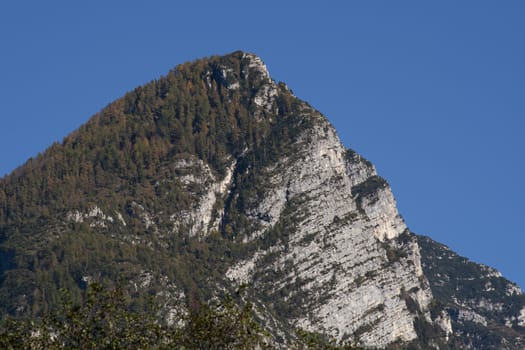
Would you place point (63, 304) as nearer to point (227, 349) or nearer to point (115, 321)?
point (115, 321)

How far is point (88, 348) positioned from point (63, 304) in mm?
4498

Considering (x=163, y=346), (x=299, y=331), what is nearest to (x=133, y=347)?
(x=163, y=346)

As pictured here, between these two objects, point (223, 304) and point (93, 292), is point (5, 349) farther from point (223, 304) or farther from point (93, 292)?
point (223, 304)

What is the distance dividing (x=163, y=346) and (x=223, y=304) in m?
7.23

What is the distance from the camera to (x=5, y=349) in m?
127

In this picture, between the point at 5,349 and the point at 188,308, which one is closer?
the point at 5,349

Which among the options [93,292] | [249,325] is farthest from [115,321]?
[249,325]

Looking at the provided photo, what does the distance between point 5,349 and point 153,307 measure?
14.5 m

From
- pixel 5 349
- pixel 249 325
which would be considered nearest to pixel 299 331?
pixel 249 325

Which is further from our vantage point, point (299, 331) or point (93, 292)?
point (299, 331)

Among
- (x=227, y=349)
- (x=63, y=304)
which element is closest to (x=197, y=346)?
(x=227, y=349)

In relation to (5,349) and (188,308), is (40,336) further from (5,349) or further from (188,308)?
(188,308)

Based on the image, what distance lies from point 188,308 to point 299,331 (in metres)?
10.9

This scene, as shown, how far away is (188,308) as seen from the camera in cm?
13662
